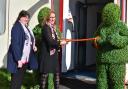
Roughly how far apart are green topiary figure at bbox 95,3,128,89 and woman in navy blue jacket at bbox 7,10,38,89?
1.26m

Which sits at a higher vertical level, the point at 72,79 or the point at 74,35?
the point at 74,35

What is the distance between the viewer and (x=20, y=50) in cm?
706

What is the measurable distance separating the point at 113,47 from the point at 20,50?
5.39 feet

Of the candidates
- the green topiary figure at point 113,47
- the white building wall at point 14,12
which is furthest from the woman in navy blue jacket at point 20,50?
the white building wall at point 14,12

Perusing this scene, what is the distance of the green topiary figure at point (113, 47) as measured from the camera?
6.83 meters

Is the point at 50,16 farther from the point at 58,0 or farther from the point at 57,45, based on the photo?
the point at 58,0

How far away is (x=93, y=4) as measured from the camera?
36.4ft

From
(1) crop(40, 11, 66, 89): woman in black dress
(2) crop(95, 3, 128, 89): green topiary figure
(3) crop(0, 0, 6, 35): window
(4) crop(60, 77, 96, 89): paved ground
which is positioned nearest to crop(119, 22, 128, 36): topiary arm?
(2) crop(95, 3, 128, 89): green topiary figure

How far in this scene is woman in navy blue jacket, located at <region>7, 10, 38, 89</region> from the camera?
7.03m

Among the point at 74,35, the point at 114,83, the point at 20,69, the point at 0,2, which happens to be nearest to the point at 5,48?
the point at 0,2

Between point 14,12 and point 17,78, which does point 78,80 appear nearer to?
point 17,78

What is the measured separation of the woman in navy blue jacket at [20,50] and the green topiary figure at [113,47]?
1255mm

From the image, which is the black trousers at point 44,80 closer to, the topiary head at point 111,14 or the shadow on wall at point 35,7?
the topiary head at point 111,14

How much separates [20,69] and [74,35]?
3136 mm
